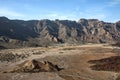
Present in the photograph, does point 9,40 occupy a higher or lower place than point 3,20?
lower

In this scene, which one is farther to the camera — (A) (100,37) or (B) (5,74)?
(A) (100,37)

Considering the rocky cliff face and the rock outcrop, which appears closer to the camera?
the rock outcrop

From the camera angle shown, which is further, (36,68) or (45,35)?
(45,35)

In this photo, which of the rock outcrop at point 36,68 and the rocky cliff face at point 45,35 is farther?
the rocky cliff face at point 45,35

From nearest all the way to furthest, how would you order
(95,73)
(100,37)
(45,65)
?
(95,73), (45,65), (100,37)

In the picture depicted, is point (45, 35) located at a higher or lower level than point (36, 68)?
lower

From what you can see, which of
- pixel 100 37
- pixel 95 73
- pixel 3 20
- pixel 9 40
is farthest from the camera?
pixel 100 37

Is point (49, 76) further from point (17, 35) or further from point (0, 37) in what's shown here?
point (17, 35)

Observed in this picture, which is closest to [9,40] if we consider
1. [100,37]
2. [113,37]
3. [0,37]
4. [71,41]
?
[0,37]

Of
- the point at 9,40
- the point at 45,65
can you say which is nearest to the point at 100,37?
the point at 9,40

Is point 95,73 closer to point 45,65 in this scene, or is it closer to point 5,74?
point 45,65
